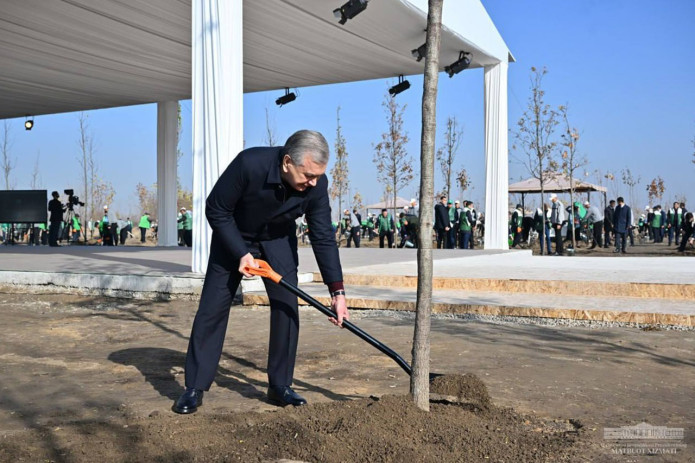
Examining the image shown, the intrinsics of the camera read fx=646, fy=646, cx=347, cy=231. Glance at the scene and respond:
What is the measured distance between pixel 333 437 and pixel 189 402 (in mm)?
1054

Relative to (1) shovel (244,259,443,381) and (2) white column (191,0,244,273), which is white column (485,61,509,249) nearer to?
(2) white column (191,0,244,273)

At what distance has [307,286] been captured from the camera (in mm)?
8703

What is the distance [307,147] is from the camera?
3209mm

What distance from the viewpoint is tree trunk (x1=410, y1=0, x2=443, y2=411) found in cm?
308

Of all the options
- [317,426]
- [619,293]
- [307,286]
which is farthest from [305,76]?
[317,426]

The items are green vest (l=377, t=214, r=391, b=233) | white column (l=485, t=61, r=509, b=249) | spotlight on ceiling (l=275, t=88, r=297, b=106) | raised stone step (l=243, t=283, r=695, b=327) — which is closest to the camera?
raised stone step (l=243, t=283, r=695, b=327)

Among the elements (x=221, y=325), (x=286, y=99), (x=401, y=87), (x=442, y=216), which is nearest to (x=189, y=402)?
(x=221, y=325)

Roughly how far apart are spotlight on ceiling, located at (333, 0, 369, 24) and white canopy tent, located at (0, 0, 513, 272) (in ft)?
2.05

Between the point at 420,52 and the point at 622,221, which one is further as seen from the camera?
the point at 622,221

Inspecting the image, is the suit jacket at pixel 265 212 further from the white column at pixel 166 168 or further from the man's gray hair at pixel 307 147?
the white column at pixel 166 168

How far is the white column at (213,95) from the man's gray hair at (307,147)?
16.7 feet

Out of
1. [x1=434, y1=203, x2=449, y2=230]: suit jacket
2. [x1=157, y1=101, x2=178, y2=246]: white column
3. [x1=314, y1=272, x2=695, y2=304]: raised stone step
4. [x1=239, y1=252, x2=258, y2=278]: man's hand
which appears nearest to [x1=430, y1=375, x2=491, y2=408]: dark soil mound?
[x1=239, y1=252, x2=258, y2=278]: man's hand

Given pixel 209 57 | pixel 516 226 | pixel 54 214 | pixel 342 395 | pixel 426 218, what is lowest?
pixel 342 395

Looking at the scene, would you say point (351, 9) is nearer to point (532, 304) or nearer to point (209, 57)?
point (209, 57)
